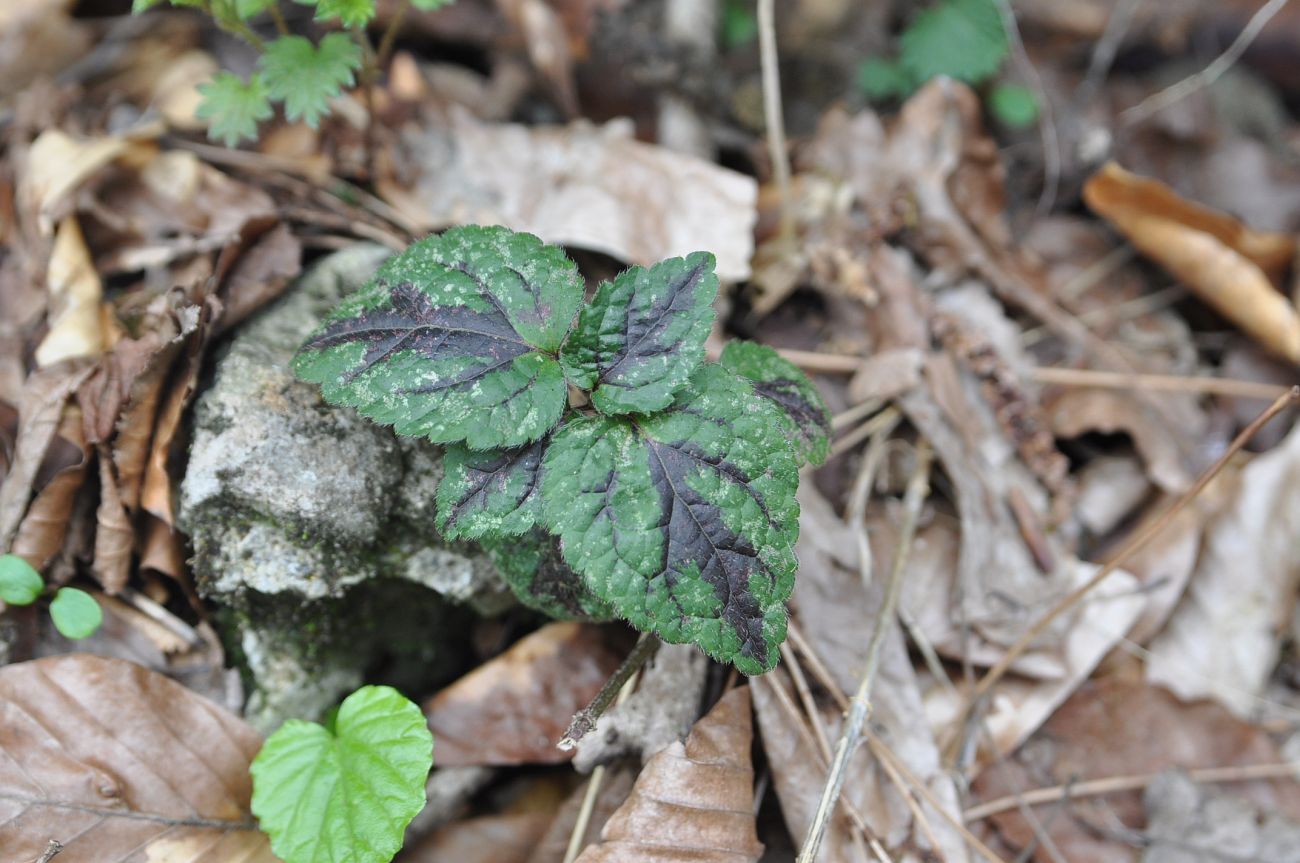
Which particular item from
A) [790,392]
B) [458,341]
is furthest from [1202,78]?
[458,341]

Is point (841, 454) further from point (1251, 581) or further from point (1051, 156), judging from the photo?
point (1051, 156)

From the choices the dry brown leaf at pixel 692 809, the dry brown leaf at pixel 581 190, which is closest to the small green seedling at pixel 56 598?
the dry brown leaf at pixel 692 809

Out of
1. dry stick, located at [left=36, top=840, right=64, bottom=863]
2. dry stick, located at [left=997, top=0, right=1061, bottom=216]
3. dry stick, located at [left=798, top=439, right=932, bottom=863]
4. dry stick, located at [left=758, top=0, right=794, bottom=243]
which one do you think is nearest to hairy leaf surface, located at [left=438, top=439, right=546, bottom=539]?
dry stick, located at [left=798, top=439, right=932, bottom=863]

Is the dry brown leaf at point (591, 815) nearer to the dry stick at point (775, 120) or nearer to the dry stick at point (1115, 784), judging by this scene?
the dry stick at point (1115, 784)

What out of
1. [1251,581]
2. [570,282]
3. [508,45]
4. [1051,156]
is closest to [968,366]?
A: [1251,581]

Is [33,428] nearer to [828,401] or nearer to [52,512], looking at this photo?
[52,512]

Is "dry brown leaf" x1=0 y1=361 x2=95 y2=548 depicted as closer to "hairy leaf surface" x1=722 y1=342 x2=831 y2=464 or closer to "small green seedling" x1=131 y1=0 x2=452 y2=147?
"small green seedling" x1=131 y1=0 x2=452 y2=147
